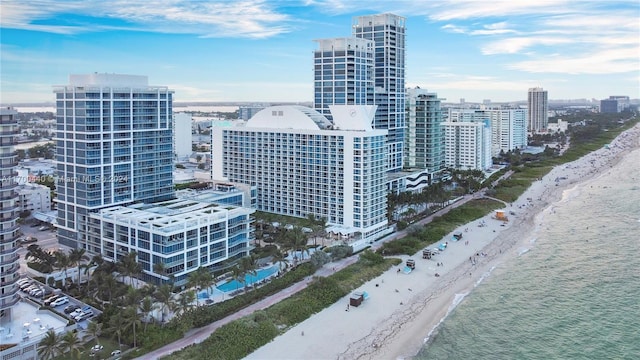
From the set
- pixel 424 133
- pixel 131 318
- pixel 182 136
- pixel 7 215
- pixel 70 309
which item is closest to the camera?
pixel 131 318

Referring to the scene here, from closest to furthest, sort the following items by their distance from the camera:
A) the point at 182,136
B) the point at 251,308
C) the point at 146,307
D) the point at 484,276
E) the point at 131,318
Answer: the point at 131,318, the point at 146,307, the point at 251,308, the point at 484,276, the point at 182,136

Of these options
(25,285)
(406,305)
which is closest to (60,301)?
(25,285)

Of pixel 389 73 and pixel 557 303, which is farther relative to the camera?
pixel 389 73

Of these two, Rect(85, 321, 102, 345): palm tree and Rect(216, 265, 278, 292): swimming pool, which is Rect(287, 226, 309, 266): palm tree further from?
Rect(85, 321, 102, 345): palm tree

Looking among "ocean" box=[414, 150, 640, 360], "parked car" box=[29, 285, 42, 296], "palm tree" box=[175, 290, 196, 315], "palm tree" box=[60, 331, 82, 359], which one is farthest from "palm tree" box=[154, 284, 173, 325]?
"ocean" box=[414, 150, 640, 360]

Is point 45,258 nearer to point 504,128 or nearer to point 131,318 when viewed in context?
point 131,318

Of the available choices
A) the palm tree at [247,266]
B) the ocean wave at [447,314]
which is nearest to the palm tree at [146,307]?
the palm tree at [247,266]

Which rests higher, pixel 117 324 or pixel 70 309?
pixel 117 324
